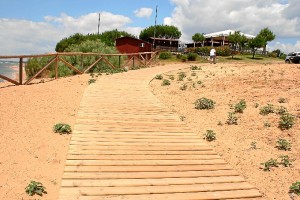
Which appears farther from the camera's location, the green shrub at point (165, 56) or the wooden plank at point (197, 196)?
the green shrub at point (165, 56)

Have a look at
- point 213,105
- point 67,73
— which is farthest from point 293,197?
point 67,73

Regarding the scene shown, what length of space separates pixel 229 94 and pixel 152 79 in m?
5.93

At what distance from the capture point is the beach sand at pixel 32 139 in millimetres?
4934

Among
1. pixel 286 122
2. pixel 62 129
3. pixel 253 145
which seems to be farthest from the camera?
pixel 286 122

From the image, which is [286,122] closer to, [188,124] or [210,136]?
[210,136]

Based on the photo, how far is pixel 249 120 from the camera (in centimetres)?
883

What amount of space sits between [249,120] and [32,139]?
5712mm

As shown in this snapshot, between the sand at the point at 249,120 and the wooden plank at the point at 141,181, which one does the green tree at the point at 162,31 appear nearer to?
the sand at the point at 249,120

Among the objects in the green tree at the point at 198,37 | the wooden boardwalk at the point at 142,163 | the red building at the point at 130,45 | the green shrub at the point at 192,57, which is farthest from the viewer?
the green tree at the point at 198,37

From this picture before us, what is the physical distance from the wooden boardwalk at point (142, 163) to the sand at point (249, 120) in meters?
0.42

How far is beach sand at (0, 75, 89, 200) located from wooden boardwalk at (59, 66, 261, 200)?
270 millimetres

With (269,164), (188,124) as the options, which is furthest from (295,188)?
(188,124)

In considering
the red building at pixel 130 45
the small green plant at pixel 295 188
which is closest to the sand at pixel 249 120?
the small green plant at pixel 295 188

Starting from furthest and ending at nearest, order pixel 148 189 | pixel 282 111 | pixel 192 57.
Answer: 1. pixel 192 57
2. pixel 282 111
3. pixel 148 189
